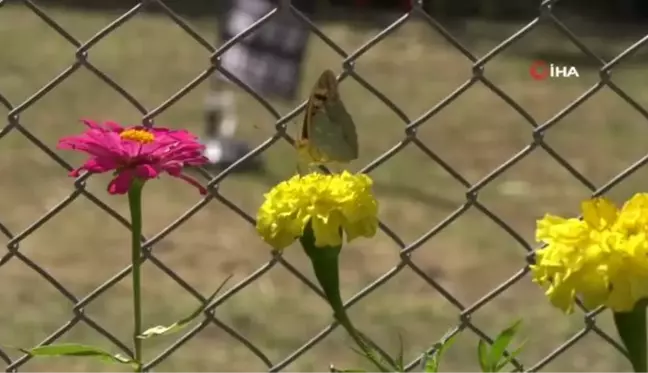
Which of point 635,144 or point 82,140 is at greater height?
point 635,144

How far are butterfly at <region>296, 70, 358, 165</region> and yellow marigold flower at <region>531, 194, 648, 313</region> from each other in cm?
25

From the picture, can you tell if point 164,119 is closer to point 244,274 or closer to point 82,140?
point 244,274

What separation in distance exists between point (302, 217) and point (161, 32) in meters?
6.78

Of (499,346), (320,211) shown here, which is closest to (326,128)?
(320,211)

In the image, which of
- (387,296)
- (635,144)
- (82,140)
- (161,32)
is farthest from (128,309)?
(161,32)

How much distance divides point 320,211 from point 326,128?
16cm

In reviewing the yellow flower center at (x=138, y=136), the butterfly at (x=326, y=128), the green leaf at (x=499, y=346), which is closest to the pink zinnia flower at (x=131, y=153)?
the yellow flower center at (x=138, y=136)

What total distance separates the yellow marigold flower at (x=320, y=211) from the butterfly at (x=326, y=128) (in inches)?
4.1

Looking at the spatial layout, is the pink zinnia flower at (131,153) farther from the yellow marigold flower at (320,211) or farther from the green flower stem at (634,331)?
the green flower stem at (634,331)

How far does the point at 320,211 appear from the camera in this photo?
1.05 metres

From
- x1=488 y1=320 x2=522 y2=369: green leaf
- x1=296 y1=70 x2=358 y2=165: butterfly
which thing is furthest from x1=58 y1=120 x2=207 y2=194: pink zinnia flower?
x1=488 y1=320 x2=522 y2=369: green leaf

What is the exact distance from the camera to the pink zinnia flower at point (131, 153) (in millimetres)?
1096

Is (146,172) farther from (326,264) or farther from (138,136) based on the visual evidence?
(326,264)

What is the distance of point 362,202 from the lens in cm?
107
